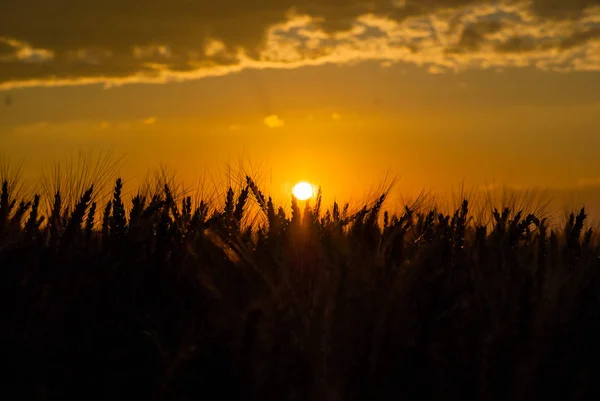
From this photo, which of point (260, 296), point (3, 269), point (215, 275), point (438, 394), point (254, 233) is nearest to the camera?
point (438, 394)

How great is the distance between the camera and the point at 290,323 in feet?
7.86

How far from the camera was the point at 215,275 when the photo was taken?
2.94 m

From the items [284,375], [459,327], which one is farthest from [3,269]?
[459,327]

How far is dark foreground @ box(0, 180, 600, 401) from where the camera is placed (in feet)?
7.76

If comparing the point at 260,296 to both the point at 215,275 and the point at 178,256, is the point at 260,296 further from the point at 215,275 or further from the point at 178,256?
the point at 178,256

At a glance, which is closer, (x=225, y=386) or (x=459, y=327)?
(x=225, y=386)

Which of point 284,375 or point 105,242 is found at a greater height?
point 105,242

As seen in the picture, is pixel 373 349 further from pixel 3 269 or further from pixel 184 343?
pixel 3 269

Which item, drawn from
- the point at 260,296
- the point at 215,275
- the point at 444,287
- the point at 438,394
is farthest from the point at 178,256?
the point at 438,394

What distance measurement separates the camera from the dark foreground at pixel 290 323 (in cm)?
237

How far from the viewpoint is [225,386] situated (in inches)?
97.8

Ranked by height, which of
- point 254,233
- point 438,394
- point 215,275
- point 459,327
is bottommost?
point 438,394

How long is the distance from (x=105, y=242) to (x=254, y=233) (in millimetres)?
1441

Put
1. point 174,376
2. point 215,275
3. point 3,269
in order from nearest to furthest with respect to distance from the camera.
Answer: point 174,376, point 215,275, point 3,269
